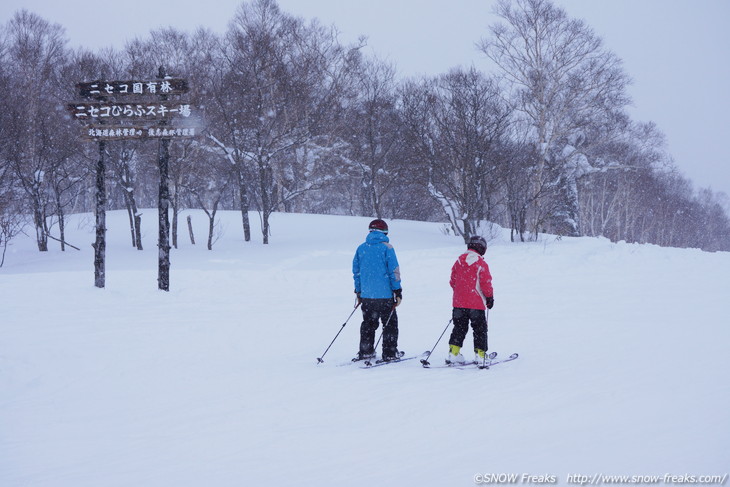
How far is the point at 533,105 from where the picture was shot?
24391 millimetres

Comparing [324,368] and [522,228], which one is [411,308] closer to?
[324,368]

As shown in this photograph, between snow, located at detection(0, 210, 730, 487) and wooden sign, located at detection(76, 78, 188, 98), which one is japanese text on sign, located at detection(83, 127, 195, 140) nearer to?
wooden sign, located at detection(76, 78, 188, 98)

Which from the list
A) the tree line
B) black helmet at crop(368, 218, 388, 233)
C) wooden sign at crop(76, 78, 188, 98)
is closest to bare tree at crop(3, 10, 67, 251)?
the tree line

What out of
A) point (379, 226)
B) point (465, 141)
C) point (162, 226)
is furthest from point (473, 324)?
point (465, 141)

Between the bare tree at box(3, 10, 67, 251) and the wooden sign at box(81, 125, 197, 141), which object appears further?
the bare tree at box(3, 10, 67, 251)

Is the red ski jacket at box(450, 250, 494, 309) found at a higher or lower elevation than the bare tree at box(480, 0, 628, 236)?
lower

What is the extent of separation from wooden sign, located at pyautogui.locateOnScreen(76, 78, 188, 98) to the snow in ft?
16.1

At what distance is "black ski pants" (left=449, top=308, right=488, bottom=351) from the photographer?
6.61 m

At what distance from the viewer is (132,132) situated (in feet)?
41.8

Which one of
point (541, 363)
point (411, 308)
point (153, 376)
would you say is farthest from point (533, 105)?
point (153, 376)

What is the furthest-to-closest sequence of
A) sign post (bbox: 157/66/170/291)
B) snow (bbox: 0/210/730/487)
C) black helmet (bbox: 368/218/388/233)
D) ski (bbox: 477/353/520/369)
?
sign post (bbox: 157/66/170/291) < black helmet (bbox: 368/218/388/233) < ski (bbox: 477/353/520/369) < snow (bbox: 0/210/730/487)

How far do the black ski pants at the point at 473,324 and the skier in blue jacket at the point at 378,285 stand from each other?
2.79ft

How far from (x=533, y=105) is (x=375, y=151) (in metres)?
13.5

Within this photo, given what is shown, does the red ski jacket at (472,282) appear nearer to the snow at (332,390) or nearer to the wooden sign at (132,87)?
the snow at (332,390)
